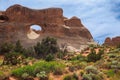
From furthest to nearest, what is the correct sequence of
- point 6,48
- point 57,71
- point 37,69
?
point 6,48, point 57,71, point 37,69

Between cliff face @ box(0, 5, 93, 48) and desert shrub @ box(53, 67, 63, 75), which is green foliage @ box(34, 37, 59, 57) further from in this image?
desert shrub @ box(53, 67, 63, 75)

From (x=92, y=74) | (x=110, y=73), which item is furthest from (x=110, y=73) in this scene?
(x=92, y=74)

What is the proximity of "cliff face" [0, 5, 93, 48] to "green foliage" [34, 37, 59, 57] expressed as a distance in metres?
3.82

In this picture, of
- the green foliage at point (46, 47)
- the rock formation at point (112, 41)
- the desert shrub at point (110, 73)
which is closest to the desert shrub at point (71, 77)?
the desert shrub at point (110, 73)

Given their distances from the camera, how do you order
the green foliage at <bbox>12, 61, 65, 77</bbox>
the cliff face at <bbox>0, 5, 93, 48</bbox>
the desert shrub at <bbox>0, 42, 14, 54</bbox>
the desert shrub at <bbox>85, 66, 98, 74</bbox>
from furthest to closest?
the cliff face at <bbox>0, 5, 93, 48</bbox>, the desert shrub at <bbox>0, 42, 14, 54</bbox>, the desert shrub at <bbox>85, 66, 98, 74</bbox>, the green foliage at <bbox>12, 61, 65, 77</bbox>

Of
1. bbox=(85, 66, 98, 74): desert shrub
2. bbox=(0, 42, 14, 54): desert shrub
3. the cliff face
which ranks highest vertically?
the cliff face

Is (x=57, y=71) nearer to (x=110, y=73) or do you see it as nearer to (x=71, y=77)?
(x=71, y=77)

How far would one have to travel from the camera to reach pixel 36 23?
55.5 m

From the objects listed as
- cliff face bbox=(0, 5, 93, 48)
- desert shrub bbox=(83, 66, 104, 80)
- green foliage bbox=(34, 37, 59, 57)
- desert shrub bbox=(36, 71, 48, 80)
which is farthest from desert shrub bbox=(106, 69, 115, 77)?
cliff face bbox=(0, 5, 93, 48)

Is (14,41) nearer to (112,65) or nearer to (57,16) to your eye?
(57,16)

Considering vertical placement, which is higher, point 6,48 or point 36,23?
point 36,23

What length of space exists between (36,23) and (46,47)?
8.16 meters

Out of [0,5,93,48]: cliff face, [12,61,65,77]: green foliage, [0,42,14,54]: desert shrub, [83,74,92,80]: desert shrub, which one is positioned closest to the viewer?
[83,74,92,80]: desert shrub

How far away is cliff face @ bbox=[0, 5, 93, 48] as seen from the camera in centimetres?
5395
